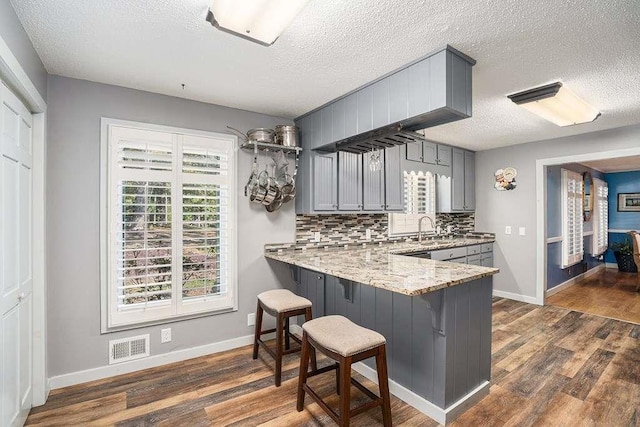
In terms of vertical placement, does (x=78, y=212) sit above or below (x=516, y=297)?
above

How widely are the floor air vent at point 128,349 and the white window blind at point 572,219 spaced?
20.2ft

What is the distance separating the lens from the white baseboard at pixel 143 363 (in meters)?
2.41

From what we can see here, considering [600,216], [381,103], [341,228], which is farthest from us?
[600,216]

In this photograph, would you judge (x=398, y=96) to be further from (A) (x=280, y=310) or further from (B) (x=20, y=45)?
(B) (x=20, y=45)

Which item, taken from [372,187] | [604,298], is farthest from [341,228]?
[604,298]

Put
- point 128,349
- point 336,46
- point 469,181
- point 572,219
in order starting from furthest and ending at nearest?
point 572,219, point 469,181, point 128,349, point 336,46

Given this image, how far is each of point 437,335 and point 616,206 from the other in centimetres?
805

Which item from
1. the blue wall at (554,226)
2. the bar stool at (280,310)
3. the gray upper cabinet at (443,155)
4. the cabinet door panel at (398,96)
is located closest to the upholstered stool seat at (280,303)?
the bar stool at (280,310)

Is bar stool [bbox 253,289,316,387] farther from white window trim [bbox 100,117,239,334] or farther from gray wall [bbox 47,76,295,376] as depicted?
gray wall [bbox 47,76,295,376]

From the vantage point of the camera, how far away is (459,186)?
5.06 m

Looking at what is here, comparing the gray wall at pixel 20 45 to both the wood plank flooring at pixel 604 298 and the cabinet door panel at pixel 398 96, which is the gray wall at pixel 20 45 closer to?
the cabinet door panel at pixel 398 96

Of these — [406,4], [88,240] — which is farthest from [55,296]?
[406,4]

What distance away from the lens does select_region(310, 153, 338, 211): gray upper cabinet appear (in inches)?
129

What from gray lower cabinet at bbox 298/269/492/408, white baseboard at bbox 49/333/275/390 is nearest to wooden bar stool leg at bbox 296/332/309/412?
gray lower cabinet at bbox 298/269/492/408
